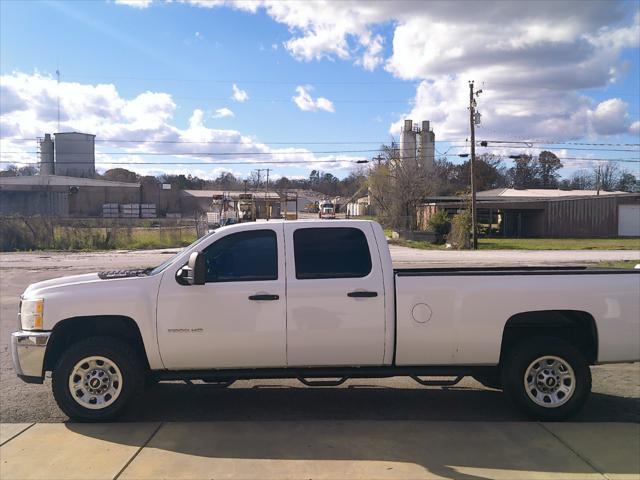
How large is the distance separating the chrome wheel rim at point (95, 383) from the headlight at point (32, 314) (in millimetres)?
552

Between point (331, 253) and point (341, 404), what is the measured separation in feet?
5.49

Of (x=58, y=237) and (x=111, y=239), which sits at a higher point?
(x=58, y=237)

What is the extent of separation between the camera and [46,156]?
9125 cm

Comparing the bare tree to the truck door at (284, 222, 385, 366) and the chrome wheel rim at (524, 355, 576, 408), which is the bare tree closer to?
the chrome wheel rim at (524, 355, 576, 408)

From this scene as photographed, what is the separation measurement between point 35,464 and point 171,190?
93.1m

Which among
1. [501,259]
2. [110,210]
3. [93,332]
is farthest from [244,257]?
[110,210]

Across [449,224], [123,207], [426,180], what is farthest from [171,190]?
[449,224]

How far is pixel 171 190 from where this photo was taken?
9438cm

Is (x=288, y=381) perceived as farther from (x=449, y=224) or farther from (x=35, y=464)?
(x=449, y=224)

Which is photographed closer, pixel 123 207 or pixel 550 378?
pixel 550 378

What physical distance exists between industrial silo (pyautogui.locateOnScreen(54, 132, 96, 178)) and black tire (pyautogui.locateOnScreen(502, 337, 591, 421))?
300ft

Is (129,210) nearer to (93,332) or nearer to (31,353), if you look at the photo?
(93,332)

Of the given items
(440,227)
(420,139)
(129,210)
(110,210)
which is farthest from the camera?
(129,210)

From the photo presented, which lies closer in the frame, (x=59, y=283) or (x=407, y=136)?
(x=59, y=283)
